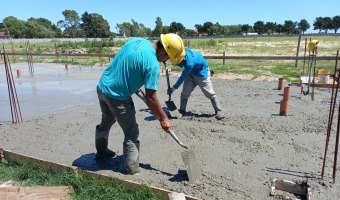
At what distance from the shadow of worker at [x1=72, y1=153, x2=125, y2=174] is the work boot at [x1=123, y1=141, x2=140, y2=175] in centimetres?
18

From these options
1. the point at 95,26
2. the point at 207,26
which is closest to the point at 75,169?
the point at 95,26

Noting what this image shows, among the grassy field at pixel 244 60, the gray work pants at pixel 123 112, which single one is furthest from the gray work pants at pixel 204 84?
the grassy field at pixel 244 60

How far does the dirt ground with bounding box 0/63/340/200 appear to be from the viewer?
369cm

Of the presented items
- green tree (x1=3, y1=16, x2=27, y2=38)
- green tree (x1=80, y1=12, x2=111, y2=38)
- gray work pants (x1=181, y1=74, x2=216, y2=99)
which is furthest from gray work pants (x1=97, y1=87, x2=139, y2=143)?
green tree (x1=3, y1=16, x2=27, y2=38)

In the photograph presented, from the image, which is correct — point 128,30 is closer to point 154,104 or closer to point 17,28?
point 17,28

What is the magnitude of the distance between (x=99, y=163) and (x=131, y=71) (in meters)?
1.64

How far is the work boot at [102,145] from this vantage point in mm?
4016

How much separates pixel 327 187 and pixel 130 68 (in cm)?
258

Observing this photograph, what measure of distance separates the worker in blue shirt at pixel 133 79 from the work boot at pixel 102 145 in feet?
1.29

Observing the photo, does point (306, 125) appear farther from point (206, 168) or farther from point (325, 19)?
point (325, 19)

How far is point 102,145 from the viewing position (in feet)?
13.7

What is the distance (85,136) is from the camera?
214 inches

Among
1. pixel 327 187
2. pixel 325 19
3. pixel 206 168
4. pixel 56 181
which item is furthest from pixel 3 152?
pixel 325 19

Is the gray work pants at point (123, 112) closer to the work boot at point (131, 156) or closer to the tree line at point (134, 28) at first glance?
the work boot at point (131, 156)
